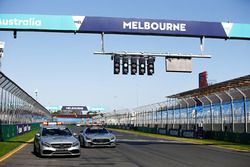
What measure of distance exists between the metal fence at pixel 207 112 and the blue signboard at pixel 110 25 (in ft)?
30.4

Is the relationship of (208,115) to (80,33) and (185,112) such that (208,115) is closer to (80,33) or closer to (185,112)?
(185,112)

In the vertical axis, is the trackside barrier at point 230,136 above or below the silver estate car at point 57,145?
below

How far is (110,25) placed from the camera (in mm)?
20766

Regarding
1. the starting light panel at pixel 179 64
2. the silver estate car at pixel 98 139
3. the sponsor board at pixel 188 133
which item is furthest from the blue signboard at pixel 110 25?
the sponsor board at pixel 188 133

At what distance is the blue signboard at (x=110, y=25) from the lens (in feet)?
66.0

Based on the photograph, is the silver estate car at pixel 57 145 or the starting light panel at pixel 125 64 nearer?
the silver estate car at pixel 57 145

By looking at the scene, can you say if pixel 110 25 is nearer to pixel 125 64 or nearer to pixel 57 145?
pixel 125 64

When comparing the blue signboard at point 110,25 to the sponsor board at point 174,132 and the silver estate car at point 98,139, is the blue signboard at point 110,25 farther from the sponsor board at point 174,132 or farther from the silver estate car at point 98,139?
the sponsor board at point 174,132

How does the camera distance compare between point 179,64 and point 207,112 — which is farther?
point 207,112

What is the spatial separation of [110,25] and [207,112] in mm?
20010

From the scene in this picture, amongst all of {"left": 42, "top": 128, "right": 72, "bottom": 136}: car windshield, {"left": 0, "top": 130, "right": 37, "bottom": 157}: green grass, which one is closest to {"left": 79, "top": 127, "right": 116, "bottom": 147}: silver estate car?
{"left": 0, "top": 130, "right": 37, "bottom": 157}: green grass

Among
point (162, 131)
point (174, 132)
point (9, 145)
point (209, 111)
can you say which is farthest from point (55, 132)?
point (162, 131)

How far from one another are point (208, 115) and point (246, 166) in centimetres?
2560

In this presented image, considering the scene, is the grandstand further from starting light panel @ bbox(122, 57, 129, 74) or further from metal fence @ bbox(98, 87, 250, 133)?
starting light panel @ bbox(122, 57, 129, 74)
